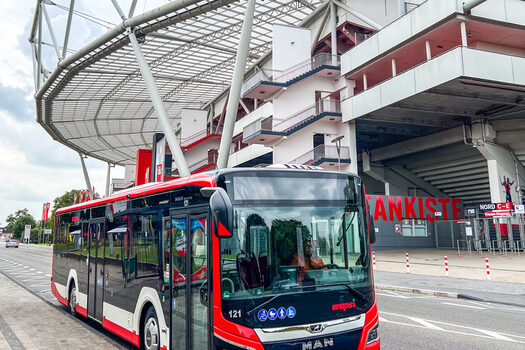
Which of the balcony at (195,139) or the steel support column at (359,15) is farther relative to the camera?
the balcony at (195,139)

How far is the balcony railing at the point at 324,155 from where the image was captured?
1281 inches

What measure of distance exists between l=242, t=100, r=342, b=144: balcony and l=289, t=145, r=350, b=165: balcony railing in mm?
2273

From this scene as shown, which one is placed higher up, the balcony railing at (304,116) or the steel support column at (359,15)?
the steel support column at (359,15)

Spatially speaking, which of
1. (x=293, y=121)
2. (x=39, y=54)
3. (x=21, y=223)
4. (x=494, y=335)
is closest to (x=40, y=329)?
(x=494, y=335)

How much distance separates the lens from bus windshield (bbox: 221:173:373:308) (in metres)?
4.86

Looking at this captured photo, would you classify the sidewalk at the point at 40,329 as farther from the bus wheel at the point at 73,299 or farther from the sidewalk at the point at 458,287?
the sidewalk at the point at 458,287

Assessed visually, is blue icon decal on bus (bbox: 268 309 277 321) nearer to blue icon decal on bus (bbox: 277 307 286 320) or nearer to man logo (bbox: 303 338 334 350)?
blue icon decal on bus (bbox: 277 307 286 320)

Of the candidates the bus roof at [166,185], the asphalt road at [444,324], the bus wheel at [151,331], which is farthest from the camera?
the asphalt road at [444,324]

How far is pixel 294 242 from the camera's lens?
16.9 feet

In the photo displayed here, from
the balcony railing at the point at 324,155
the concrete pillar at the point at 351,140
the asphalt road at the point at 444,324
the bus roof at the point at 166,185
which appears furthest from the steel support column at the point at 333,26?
the bus roof at the point at 166,185

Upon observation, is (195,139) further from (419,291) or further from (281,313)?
(281,313)

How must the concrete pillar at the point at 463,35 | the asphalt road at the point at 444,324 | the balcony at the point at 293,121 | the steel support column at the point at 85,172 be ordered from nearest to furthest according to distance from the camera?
the asphalt road at the point at 444,324, the concrete pillar at the point at 463,35, the balcony at the point at 293,121, the steel support column at the point at 85,172

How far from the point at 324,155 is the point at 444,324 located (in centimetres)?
2401

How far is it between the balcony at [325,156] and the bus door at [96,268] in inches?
→ 949
